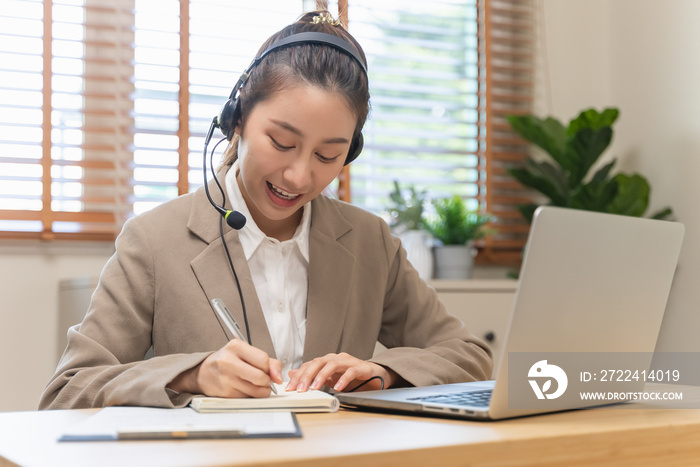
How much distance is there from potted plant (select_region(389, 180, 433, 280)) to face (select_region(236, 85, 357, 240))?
1335mm

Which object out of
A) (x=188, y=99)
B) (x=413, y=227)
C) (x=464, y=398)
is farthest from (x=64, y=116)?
(x=464, y=398)

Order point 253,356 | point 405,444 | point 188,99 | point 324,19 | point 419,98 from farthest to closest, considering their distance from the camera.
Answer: point 419,98 < point 188,99 < point 324,19 < point 253,356 < point 405,444

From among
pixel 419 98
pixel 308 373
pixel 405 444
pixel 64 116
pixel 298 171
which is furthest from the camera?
pixel 419 98

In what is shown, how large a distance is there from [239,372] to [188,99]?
192cm

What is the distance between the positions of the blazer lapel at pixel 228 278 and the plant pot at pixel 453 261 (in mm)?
1571

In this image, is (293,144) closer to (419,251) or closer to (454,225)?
(419,251)

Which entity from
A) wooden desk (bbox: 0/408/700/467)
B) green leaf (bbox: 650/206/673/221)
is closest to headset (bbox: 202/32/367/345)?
wooden desk (bbox: 0/408/700/467)

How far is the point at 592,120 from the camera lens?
2805 mm

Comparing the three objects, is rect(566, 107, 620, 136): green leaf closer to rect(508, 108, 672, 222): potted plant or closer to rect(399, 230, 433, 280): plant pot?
rect(508, 108, 672, 222): potted plant

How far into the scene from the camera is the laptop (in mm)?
719

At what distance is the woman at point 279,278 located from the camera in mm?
1042

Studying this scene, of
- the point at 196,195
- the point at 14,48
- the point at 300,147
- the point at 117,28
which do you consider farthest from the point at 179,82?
the point at 300,147

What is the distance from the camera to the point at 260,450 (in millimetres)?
562

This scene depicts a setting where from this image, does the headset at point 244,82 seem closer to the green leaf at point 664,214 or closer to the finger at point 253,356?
the finger at point 253,356
